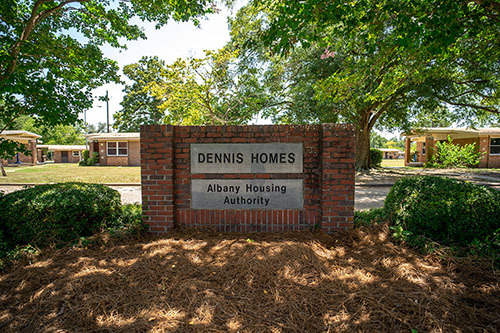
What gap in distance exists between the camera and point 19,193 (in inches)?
149

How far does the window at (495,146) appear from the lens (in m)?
20.9

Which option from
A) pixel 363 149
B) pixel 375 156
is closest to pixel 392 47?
pixel 363 149

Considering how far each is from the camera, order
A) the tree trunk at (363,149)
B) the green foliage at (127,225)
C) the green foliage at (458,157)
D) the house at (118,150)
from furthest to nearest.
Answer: the house at (118,150) → the green foliage at (458,157) → the tree trunk at (363,149) → the green foliage at (127,225)

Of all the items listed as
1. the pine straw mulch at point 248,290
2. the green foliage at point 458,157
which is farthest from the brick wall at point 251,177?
the green foliage at point 458,157

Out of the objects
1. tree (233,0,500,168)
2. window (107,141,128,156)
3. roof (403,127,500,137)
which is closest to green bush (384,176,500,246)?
tree (233,0,500,168)

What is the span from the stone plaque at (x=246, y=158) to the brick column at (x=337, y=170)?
0.43 meters

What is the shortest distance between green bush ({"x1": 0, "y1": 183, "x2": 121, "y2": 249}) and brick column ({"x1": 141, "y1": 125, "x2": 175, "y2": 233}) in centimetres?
78

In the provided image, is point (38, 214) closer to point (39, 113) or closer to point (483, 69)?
point (39, 113)

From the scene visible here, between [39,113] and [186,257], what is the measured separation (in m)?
4.39

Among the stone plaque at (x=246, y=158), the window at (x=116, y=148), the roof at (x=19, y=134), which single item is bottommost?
the stone plaque at (x=246, y=158)

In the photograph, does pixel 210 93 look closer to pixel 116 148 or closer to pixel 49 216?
pixel 49 216

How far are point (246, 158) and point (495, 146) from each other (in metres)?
Result: 27.7

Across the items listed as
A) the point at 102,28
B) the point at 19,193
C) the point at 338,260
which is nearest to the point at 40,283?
the point at 19,193

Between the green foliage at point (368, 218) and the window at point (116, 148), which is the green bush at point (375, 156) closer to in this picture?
the green foliage at point (368, 218)
